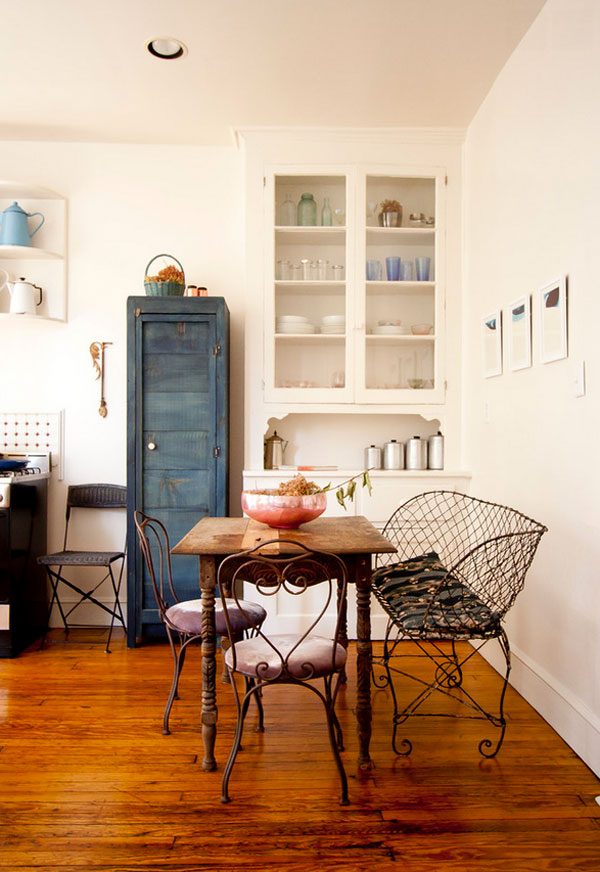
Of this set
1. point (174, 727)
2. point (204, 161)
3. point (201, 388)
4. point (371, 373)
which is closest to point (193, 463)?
point (201, 388)

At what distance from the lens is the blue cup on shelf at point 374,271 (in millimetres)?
4059

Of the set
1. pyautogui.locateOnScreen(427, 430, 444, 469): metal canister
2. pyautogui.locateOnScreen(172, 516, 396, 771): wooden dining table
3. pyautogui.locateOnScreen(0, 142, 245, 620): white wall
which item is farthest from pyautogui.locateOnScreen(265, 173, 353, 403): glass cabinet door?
pyautogui.locateOnScreen(172, 516, 396, 771): wooden dining table

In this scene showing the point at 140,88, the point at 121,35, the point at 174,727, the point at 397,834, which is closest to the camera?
the point at 397,834

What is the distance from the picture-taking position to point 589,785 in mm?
2281

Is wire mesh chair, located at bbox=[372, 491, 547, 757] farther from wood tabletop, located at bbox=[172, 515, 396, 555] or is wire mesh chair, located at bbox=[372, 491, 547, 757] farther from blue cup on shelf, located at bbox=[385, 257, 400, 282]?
blue cup on shelf, located at bbox=[385, 257, 400, 282]

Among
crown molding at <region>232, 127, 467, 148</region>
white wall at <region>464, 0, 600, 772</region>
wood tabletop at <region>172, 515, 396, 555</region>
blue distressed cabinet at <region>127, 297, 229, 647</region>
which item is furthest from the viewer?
crown molding at <region>232, 127, 467, 148</region>

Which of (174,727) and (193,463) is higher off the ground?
(193,463)

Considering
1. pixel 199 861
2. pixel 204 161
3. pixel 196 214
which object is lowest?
pixel 199 861

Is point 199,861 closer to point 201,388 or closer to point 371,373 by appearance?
point 201,388

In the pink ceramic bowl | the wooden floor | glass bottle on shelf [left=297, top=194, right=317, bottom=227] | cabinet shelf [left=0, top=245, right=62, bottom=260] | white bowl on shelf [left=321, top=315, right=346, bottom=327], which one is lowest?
the wooden floor

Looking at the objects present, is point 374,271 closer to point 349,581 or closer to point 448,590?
point 448,590

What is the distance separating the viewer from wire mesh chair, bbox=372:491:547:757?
2490mm

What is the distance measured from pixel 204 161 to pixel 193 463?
1977 millimetres

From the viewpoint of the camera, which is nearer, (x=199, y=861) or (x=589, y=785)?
(x=199, y=861)
